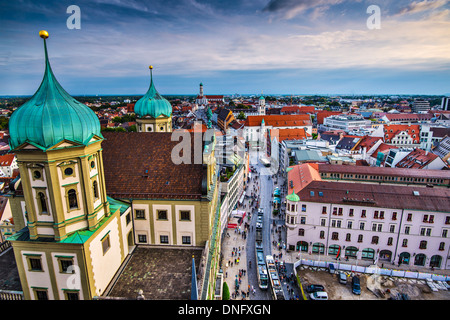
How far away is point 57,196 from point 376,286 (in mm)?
37252

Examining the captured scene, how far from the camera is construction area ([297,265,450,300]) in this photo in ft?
113

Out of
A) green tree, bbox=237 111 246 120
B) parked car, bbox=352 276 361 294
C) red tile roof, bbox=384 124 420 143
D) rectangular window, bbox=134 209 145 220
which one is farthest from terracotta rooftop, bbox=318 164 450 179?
green tree, bbox=237 111 246 120

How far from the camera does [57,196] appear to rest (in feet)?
57.8

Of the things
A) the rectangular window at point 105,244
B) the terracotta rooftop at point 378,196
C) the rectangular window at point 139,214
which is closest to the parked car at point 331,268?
the terracotta rooftop at point 378,196

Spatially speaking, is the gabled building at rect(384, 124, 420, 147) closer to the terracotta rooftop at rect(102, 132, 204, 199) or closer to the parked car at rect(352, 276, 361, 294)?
the parked car at rect(352, 276, 361, 294)

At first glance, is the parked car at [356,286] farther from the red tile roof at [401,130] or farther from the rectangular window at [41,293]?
the red tile roof at [401,130]

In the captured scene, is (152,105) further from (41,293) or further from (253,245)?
(41,293)

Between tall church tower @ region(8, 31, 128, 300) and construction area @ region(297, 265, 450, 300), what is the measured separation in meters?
Answer: 26.6

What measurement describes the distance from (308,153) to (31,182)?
204 feet

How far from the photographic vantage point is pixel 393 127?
4090 inches

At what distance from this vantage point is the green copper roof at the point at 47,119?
16.4 metres

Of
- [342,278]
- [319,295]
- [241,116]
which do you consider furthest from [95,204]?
[241,116]
